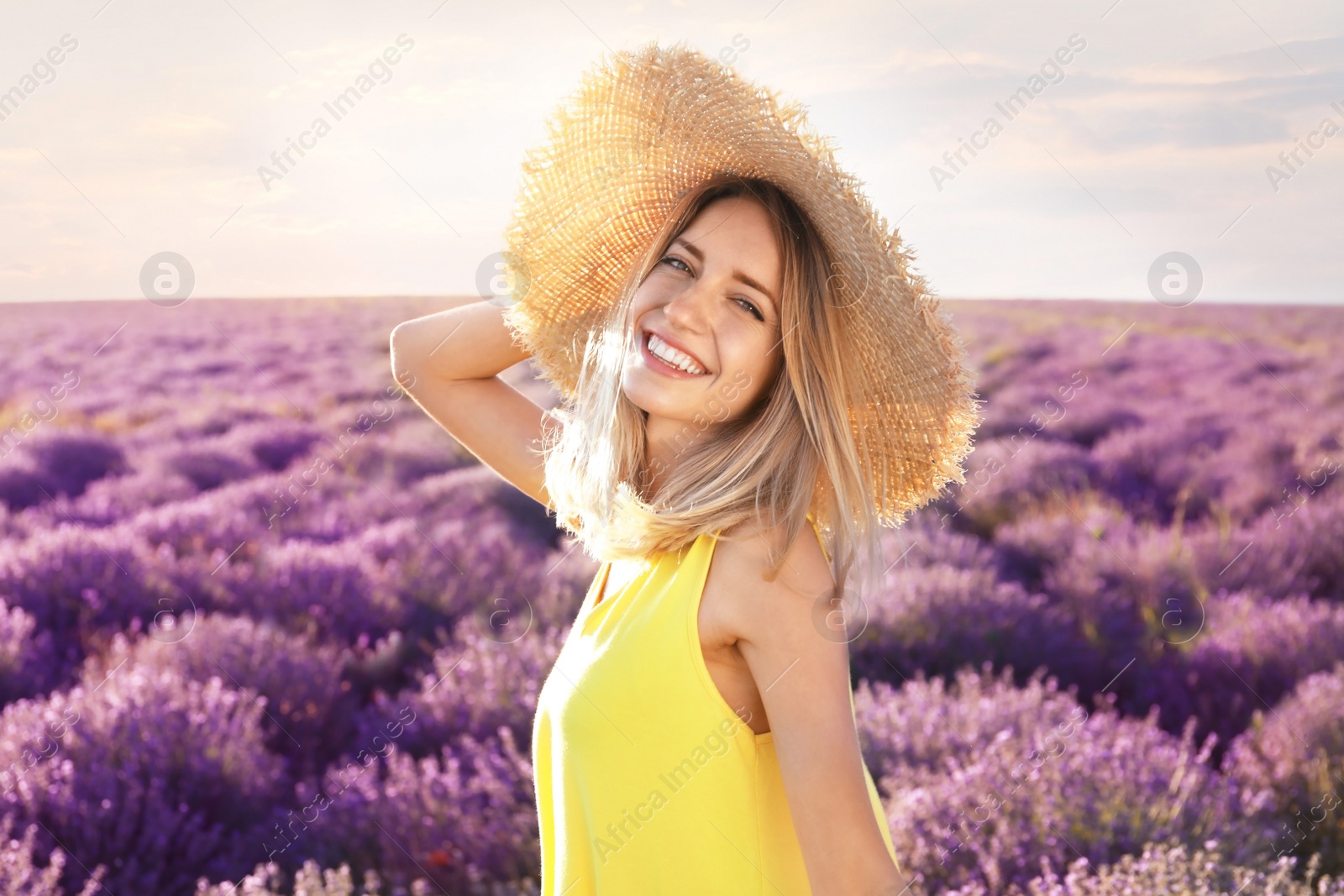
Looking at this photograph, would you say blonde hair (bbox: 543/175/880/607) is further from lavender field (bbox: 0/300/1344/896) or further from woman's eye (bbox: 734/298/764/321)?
lavender field (bbox: 0/300/1344/896)

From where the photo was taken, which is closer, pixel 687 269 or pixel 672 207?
pixel 687 269

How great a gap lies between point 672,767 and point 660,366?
695 mm

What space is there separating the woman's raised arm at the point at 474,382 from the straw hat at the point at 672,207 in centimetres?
9

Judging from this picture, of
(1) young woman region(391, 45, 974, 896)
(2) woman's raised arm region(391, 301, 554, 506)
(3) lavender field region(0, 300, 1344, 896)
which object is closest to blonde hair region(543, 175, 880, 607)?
(1) young woman region(391, 45, 974, 896)

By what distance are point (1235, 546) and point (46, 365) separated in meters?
11.2

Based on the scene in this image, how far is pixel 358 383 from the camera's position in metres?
10.8

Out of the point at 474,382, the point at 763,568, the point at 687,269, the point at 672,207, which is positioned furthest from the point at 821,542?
the point at 474,382

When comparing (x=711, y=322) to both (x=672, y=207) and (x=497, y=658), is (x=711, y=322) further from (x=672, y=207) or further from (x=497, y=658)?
(x=497, y=658)

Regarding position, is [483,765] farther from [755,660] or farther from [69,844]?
[755,660]

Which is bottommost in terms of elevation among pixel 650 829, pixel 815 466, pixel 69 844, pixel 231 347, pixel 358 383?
pixel 69 844

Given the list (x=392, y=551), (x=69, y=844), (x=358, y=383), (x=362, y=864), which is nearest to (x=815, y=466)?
(x=362, y=864)

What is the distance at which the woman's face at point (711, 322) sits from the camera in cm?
169

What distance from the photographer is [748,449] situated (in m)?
1.62

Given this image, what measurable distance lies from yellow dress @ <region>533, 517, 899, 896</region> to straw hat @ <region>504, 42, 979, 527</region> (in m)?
0.42
